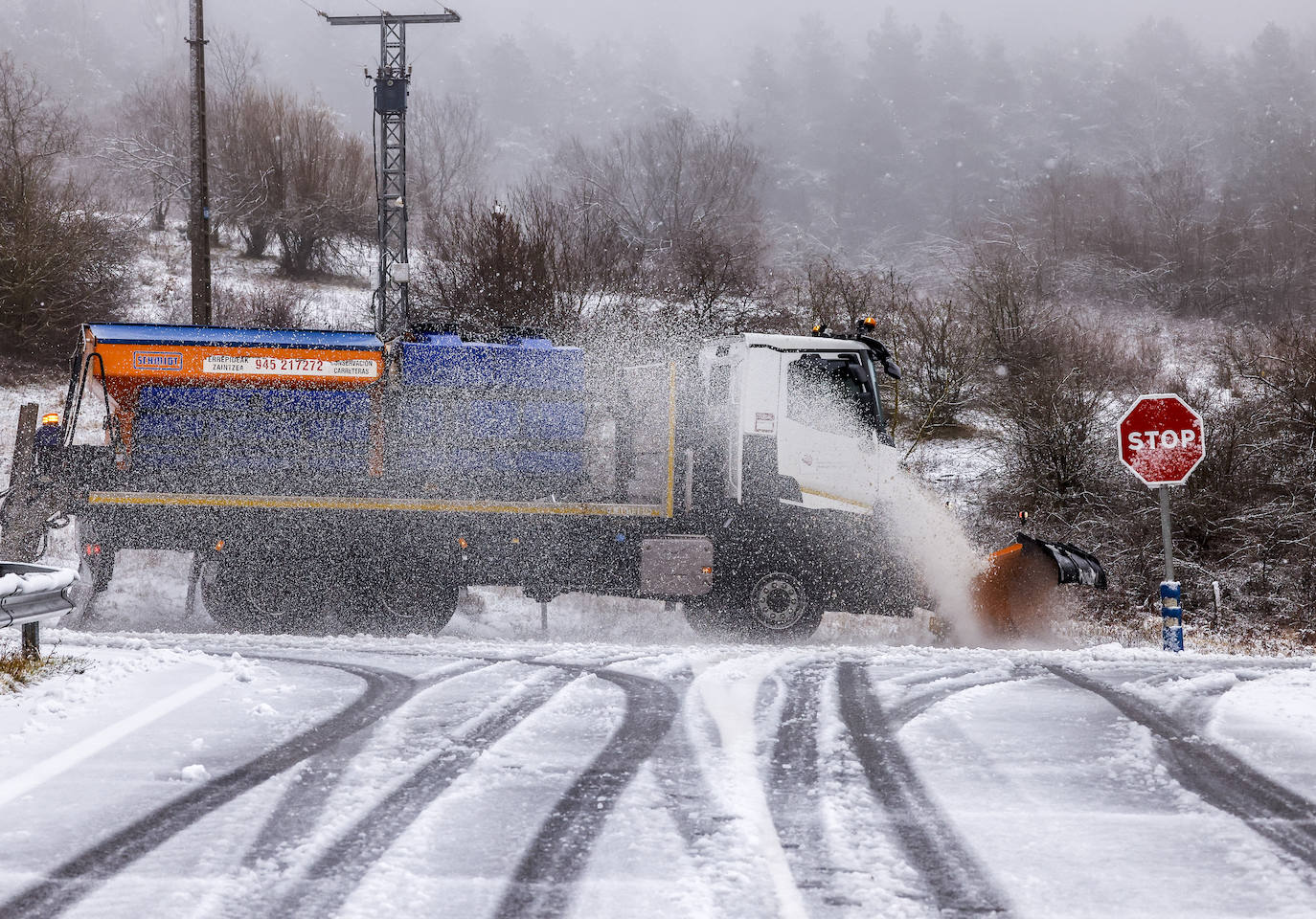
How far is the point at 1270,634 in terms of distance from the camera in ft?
42.1

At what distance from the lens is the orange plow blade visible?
947 cm

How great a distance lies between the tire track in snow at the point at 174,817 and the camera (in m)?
3.05

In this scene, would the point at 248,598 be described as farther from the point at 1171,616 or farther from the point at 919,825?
the point at 1171,616

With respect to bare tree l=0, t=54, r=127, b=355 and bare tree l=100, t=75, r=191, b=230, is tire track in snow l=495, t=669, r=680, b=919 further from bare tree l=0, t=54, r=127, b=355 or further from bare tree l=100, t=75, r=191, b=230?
bare tree l=100, t=75, r=191, b=230

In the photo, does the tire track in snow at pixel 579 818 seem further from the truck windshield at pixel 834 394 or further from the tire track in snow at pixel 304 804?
the truck windshield at pixel 834 394

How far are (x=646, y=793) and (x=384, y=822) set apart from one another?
1083mm

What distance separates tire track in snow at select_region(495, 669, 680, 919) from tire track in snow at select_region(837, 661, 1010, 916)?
1065 mm

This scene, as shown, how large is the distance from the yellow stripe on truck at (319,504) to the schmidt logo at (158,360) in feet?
3.94

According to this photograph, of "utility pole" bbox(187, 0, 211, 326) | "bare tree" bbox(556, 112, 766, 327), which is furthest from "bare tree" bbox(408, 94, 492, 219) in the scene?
"utility pole" bbox(187, 0, 211, 326)

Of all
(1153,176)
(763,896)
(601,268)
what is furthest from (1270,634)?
(1153,176)

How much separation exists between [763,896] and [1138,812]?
178 cm

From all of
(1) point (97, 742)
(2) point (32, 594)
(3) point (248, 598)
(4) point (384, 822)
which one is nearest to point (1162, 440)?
(4) point (384, 822)

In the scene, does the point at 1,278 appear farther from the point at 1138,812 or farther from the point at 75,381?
the point at 1138,812

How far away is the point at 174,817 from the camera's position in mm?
3736
